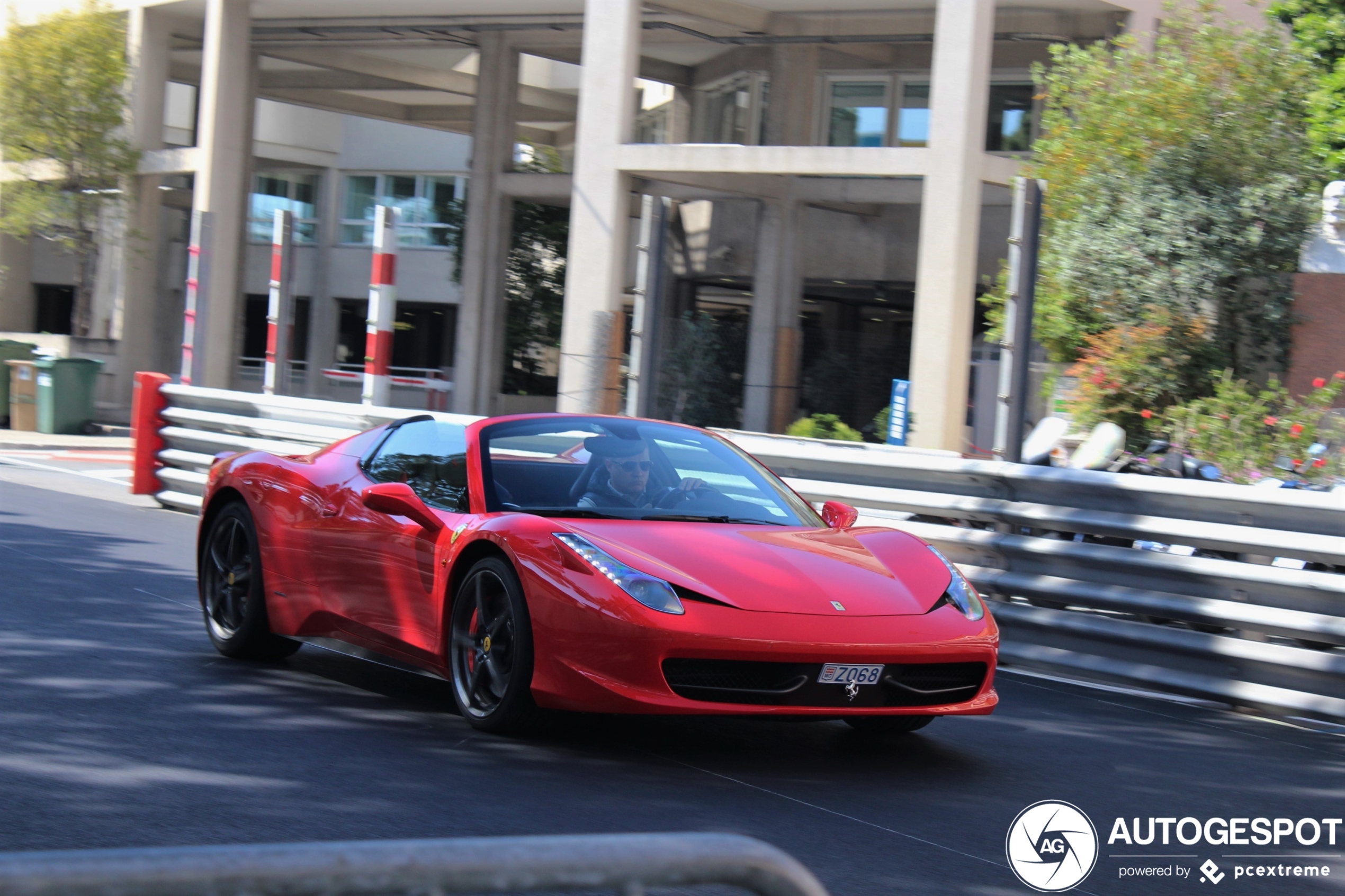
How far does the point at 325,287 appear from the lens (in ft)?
145

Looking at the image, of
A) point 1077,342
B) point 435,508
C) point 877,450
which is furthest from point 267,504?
point 1077,342

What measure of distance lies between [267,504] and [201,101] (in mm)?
24308

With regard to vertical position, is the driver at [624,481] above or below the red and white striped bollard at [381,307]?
below

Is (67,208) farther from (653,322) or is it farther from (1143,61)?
(653,322)

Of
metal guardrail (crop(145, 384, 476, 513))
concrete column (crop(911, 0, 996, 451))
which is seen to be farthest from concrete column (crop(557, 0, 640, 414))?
metal guardrail (crop(145, 384, 476, 513))

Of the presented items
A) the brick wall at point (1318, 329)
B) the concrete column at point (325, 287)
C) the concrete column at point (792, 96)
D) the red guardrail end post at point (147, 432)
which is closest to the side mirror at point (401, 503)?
the red guardrail end post at point (147, 432)

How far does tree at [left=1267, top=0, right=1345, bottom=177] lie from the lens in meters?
17.1

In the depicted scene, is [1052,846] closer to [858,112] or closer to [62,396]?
[62,396]

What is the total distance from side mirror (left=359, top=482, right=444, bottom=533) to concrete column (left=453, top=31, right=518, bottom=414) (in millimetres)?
26567

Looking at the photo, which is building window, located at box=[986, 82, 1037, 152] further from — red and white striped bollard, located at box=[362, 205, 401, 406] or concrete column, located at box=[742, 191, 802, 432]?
red and white striped bollard, located at box=[362, 205, 401, 406]

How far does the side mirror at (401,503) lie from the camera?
19.5 ft

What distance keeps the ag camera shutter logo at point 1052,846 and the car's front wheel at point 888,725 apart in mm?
837

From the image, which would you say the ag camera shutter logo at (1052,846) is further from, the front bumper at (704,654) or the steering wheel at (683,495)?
the steering wheel at (683,495)

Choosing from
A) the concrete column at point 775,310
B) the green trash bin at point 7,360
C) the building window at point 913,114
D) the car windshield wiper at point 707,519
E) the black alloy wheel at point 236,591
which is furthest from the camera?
the concrete column at point 775,310
